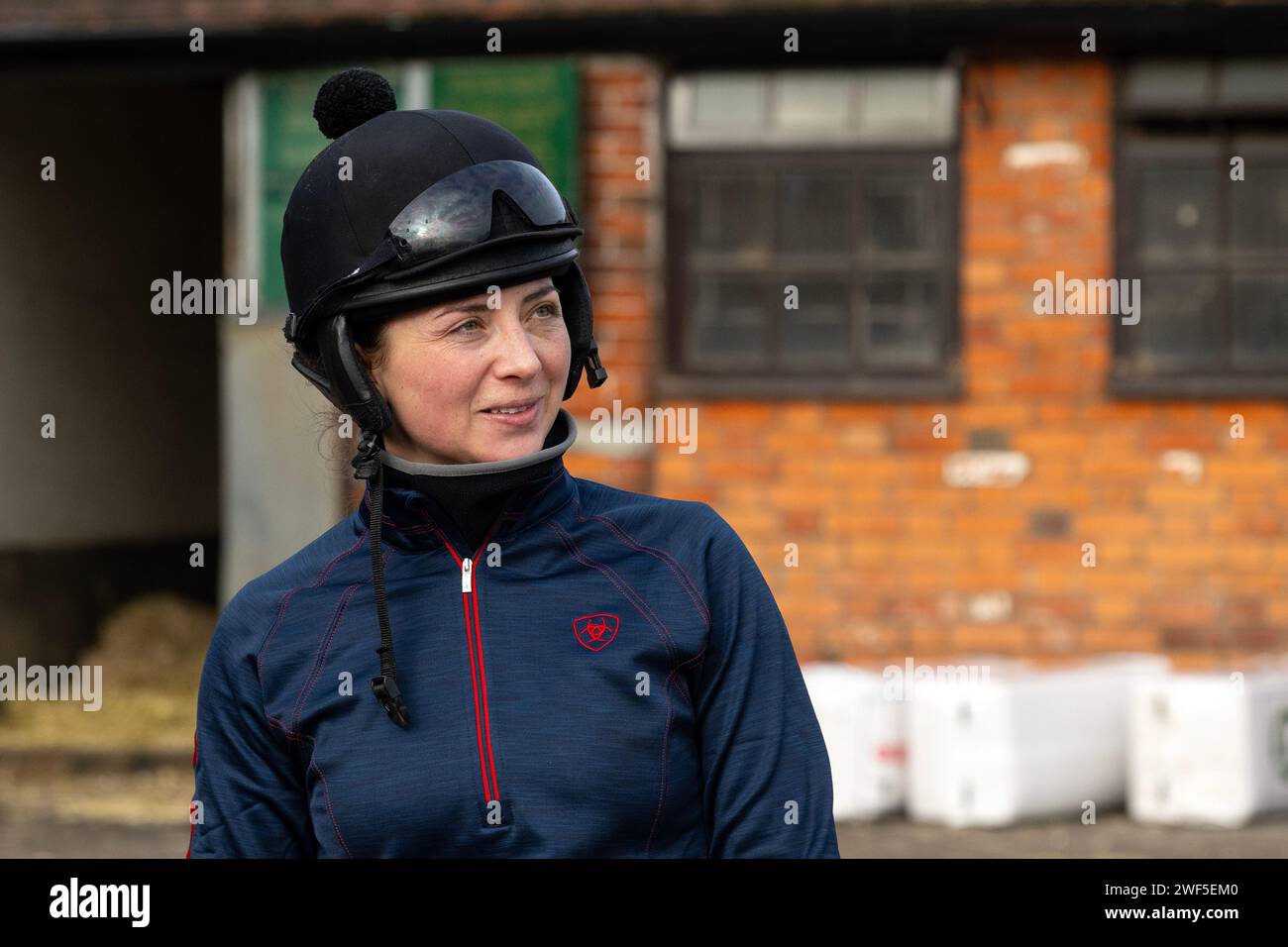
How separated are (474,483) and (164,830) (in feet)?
21.6

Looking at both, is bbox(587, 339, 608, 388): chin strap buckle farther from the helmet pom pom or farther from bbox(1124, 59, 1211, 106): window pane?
bbox(1124, 59, 1211, 106): window pane

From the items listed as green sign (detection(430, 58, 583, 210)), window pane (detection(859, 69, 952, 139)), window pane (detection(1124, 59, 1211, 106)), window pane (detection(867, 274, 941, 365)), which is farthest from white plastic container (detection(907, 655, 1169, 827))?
green sign (detection(430, 58, 583, 210))

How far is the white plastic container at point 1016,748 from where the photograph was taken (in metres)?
7.72

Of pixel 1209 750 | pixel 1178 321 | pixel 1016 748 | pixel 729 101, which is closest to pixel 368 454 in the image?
pixel 1016 748

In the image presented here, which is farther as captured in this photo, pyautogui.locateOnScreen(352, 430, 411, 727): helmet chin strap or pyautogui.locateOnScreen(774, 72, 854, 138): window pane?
pyautogui.locateOnScreen(774, 72, 854, 138): window pane

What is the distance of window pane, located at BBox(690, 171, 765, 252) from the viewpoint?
911 cm

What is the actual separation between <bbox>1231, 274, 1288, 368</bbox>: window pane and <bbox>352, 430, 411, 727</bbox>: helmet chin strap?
748 centimetres

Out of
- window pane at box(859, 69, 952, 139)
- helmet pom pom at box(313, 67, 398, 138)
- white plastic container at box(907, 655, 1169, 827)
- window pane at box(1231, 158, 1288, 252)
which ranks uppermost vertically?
window pane at box(859, 69, 952, 139)

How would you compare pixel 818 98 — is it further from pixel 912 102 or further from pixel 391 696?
pixel 391 696

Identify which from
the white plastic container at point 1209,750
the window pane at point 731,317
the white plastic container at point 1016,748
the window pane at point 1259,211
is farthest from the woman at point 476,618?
the window pane at point 1259,211

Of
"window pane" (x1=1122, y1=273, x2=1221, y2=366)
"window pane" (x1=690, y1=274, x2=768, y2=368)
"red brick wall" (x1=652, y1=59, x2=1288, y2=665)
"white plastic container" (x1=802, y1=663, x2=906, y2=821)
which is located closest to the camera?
"white plastic container" (x1=802, y1=663, x2=906, y2=821)

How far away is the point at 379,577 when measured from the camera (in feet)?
6.63
